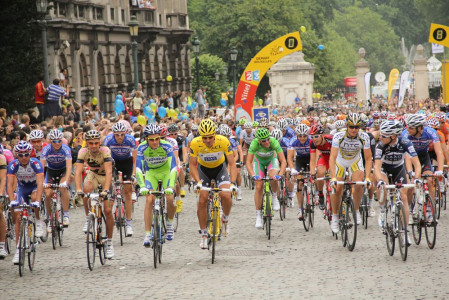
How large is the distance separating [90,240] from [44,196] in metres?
2.46

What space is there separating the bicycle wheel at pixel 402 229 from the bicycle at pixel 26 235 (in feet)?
16.2

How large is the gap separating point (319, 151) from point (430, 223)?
4.11 m

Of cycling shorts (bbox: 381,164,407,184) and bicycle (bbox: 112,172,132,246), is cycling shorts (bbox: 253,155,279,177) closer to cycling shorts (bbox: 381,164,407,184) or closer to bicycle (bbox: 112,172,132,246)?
bicycle (bbox: 112,172,132,246)

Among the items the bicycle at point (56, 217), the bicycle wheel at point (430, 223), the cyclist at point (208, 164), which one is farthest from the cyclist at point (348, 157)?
the bicycle at point (56, 217)

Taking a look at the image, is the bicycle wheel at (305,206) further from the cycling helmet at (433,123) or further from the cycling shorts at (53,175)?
the cycling shorts at (53,175)

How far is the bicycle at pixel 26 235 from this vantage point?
1407 cm

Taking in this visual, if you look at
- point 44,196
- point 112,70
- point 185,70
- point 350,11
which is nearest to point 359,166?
point 44,196

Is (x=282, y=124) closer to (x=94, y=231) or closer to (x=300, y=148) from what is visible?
(x=300, y=148)

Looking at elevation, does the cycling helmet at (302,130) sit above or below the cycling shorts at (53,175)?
above

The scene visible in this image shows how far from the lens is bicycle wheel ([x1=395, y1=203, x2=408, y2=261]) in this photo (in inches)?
547

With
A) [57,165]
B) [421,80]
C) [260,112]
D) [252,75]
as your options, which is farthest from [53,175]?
[421,80]

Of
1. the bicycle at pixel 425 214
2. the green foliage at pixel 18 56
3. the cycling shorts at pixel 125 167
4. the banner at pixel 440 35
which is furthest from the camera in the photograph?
the banner at pixel 440 35

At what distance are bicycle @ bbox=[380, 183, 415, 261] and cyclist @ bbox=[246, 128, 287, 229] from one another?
2982 mm

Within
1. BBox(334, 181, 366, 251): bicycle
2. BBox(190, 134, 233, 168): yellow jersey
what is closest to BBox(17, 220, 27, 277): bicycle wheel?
BBox(190, 134, 233, 168): yellow jersey
